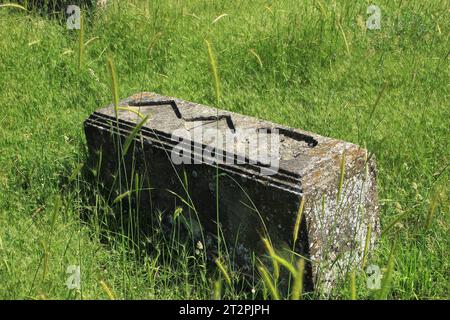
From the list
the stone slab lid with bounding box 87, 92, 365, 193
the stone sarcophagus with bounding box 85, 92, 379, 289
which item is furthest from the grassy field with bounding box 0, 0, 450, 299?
the stone slab lid with bounding box 87, 92, 365, 193

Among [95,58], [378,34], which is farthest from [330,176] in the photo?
[95,58]

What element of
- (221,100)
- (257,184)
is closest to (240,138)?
(257,184)

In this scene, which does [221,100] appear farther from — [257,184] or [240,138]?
[257,184]

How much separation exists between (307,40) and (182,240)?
2348mm

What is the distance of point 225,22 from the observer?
227 inches

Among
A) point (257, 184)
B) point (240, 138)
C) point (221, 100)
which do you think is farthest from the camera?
point (221, 100)

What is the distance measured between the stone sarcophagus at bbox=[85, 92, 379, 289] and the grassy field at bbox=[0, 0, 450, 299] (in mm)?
165

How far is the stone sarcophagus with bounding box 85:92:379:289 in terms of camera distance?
2.98 meters

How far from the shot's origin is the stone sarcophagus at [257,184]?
117 inches

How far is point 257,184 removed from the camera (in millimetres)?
3057

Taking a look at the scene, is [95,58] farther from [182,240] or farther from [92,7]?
[182,240]

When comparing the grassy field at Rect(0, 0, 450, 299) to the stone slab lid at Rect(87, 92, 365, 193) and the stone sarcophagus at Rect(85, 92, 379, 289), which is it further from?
the stone slab lid at Rect(87, 92, 365, 193)

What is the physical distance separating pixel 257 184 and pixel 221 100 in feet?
6.12
